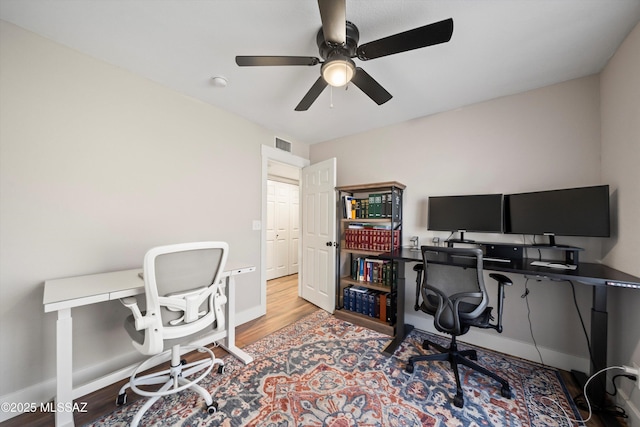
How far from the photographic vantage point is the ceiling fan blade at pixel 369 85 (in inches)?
61.8

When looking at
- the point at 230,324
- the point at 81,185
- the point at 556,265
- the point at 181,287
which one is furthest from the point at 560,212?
the point at 81,185

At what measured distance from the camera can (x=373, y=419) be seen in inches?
56.8

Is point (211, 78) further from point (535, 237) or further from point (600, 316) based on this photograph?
point (600, 316)

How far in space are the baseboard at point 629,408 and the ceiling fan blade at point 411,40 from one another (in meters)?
2.44

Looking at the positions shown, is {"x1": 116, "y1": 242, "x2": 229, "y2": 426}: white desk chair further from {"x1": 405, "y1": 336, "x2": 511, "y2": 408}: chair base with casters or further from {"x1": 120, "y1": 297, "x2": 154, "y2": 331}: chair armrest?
{"x1": 405, "y1": 336, "x2": 511, "y2": 408}: chair base with casters

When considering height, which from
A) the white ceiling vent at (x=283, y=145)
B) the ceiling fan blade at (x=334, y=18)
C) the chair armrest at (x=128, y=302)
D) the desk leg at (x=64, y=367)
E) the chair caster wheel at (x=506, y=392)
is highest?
the white ceiling vent at (x=283, y=145)

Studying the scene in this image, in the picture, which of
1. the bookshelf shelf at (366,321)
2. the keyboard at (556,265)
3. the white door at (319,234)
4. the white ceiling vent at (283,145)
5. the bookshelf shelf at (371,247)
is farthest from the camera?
the white ceiling vent at (283,145)

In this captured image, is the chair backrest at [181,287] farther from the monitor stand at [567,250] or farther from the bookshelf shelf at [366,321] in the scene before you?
the monitor stand at [567,250]

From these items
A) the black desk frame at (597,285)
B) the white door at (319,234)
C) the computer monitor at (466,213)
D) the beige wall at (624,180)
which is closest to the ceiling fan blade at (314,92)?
the white door at (319,234)

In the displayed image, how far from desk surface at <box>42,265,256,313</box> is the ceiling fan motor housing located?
1950mm

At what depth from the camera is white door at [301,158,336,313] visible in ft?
9.84

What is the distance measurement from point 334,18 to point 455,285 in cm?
189

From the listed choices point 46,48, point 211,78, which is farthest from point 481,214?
point 46,48

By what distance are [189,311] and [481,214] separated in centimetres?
259
